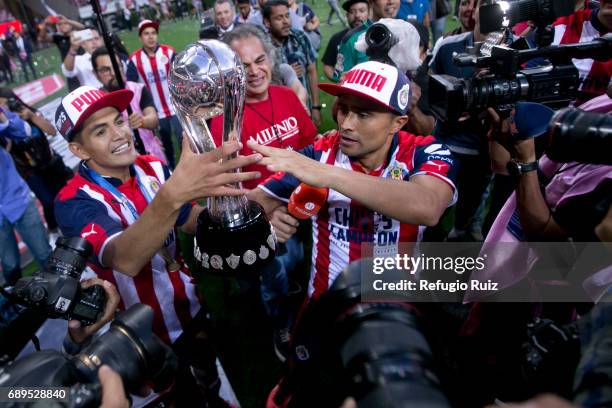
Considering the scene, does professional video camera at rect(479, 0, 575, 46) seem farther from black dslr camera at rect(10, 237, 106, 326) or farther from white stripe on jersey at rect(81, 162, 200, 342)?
black dslr camera at rect(10, 237, 106, 326)

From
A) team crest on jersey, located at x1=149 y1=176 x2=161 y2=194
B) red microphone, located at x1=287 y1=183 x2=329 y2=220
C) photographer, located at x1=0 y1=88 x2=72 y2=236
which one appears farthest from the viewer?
photographer, located at x1=0 y1=88 x2=72 y2=236

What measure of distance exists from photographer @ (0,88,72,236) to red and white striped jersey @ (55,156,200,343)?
94.2 inches

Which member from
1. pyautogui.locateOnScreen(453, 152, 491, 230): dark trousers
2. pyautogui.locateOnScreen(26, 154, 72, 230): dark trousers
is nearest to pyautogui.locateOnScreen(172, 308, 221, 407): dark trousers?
pyautogui.locateOnScreen(453, 152, 491, 230): dark trousers

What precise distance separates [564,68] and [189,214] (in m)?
1.84

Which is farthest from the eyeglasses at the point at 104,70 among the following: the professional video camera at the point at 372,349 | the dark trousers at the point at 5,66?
the dark trousers at the point at 5,66

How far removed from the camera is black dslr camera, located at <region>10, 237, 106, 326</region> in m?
1.34

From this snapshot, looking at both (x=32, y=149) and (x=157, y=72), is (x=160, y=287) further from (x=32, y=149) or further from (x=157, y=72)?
(x=157, y=72)

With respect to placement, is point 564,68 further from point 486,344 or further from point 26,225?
point 26,225

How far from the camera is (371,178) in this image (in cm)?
160

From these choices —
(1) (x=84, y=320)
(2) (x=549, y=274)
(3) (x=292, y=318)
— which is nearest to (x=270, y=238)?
(1) (x=84, y=320)

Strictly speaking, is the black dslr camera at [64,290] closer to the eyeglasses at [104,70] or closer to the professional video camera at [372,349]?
the professional video camera at [372,349]

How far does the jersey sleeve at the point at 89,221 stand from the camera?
1.66m

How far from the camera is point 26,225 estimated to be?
371cm

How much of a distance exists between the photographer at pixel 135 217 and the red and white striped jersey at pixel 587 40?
214 centimetres
